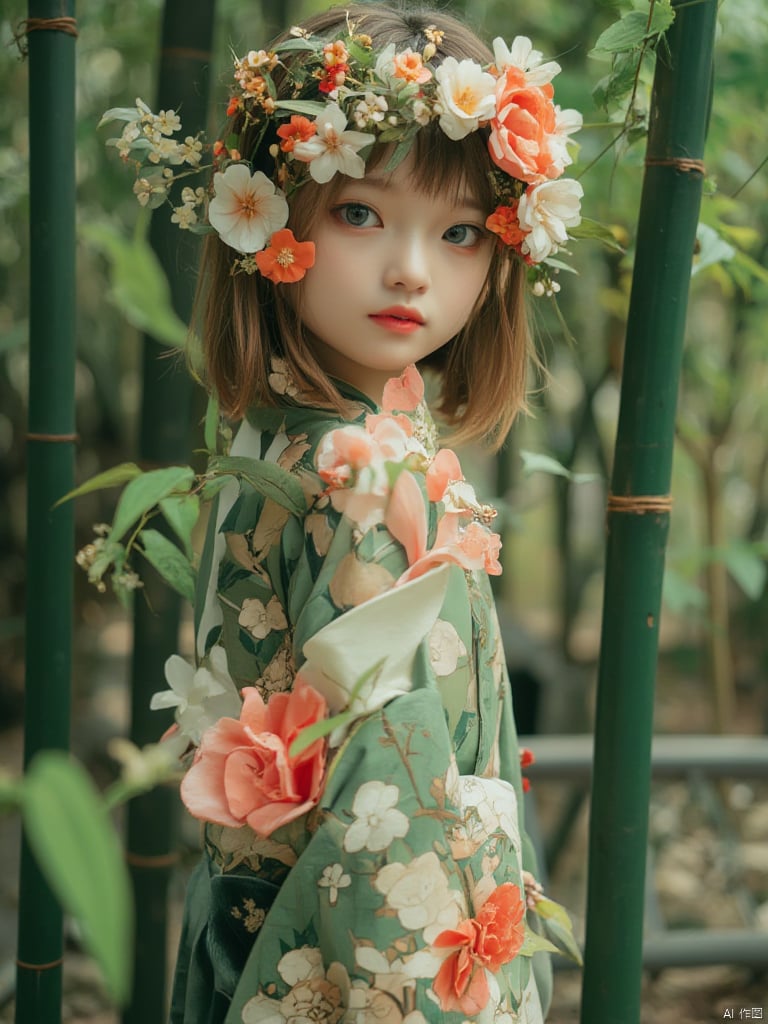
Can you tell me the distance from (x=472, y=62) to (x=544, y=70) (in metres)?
0.08

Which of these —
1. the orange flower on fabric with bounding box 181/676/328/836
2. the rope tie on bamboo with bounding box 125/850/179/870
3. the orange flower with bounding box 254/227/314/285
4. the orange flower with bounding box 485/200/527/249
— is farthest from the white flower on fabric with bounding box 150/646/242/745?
the rope tie on bamboo with bounding box 125/850/179/870

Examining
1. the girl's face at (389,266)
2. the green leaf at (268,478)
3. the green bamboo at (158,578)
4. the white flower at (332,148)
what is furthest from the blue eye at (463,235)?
the green bamboo at (158,578)

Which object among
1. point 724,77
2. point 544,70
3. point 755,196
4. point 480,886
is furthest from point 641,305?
point 755,196

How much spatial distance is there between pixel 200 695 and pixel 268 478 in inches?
8.2

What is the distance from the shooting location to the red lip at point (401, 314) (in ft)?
2.97

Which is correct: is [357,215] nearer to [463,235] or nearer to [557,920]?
[463,235]

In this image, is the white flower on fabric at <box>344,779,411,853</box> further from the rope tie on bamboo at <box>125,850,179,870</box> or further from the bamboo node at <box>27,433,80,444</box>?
the rope tie on bamboo at <box>125,850,179,870</box>

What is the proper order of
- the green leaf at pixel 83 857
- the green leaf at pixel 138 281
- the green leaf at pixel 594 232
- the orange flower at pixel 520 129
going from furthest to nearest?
the green leaf at pixel 594 232
the orange flower at pixel 520 129
the green leaf at pixel 138 281
the green leaf at pixel 83 857

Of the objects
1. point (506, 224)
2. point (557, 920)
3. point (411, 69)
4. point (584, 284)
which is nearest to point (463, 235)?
point (506, 224)

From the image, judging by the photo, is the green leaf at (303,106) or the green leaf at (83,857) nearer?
the green leaf at (83,857)

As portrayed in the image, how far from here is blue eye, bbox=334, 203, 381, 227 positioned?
90cm

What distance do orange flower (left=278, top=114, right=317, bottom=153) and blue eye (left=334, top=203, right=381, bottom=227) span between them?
0.20 ft

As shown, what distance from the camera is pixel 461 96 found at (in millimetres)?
860

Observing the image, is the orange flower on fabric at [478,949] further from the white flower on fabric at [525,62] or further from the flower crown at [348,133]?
the white flower on fabric at [525,62]
